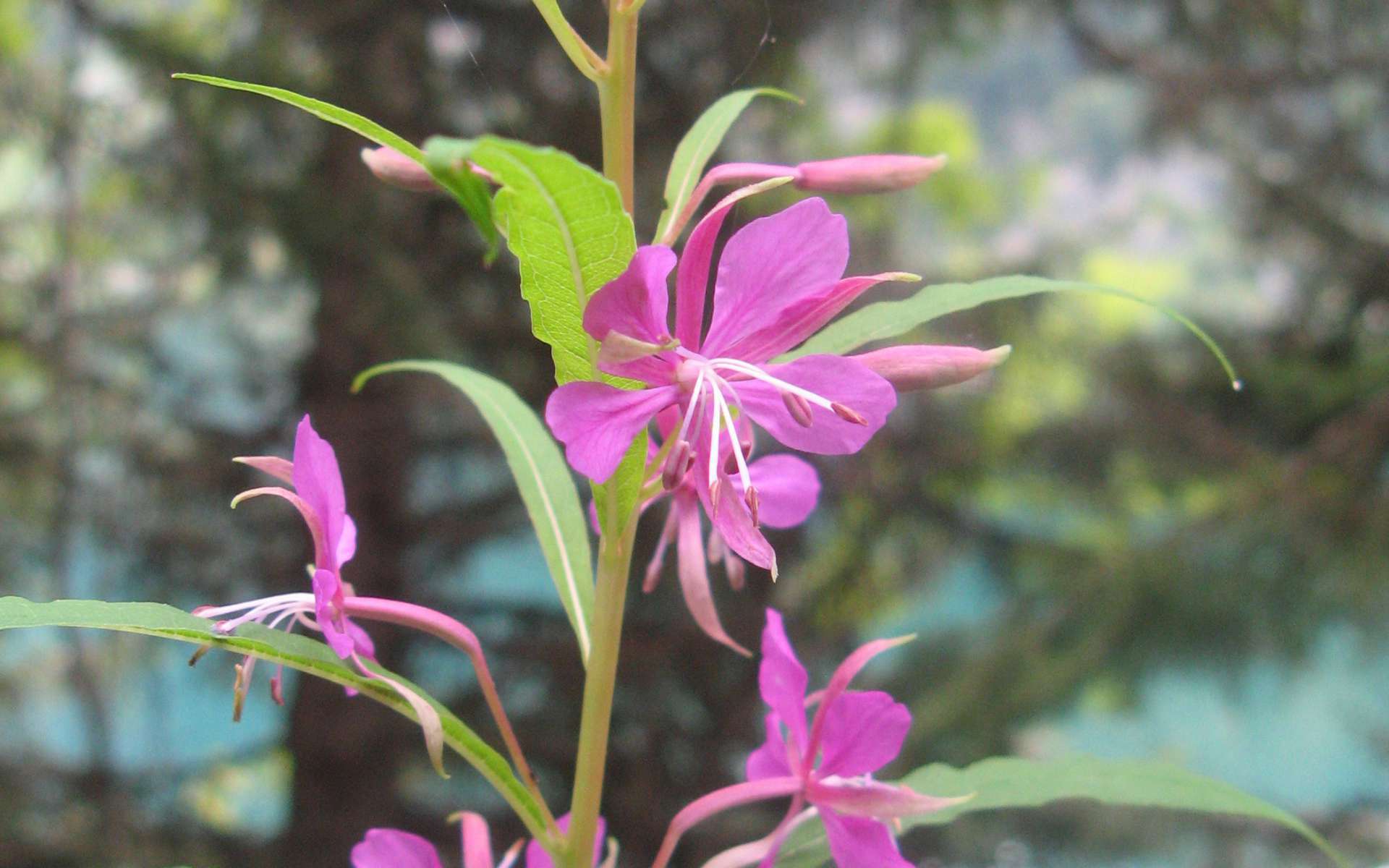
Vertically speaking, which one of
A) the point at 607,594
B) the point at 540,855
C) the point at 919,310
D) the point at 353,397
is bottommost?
the point at 540,855

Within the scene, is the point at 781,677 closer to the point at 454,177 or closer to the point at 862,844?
the point at 862,844

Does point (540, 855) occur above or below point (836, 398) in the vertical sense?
below

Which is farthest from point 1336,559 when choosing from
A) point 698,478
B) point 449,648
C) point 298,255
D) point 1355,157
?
point 698,478

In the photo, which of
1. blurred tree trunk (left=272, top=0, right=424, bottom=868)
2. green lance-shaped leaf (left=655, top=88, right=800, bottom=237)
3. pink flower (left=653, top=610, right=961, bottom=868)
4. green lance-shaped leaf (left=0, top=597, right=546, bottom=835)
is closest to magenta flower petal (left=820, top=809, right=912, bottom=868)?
pink flower (left=653, top=610, right=961, bottom=868)

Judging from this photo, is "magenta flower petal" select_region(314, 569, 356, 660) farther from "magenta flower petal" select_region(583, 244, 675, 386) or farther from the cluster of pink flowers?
"magenta flower petal" select_region(583, 244, 675, 386)

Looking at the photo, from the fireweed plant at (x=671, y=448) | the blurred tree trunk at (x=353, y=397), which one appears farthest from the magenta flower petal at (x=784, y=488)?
the blurred tree trunk at (x=353, y=397)

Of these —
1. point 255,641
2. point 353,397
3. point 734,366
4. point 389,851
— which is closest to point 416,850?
point 389,851
